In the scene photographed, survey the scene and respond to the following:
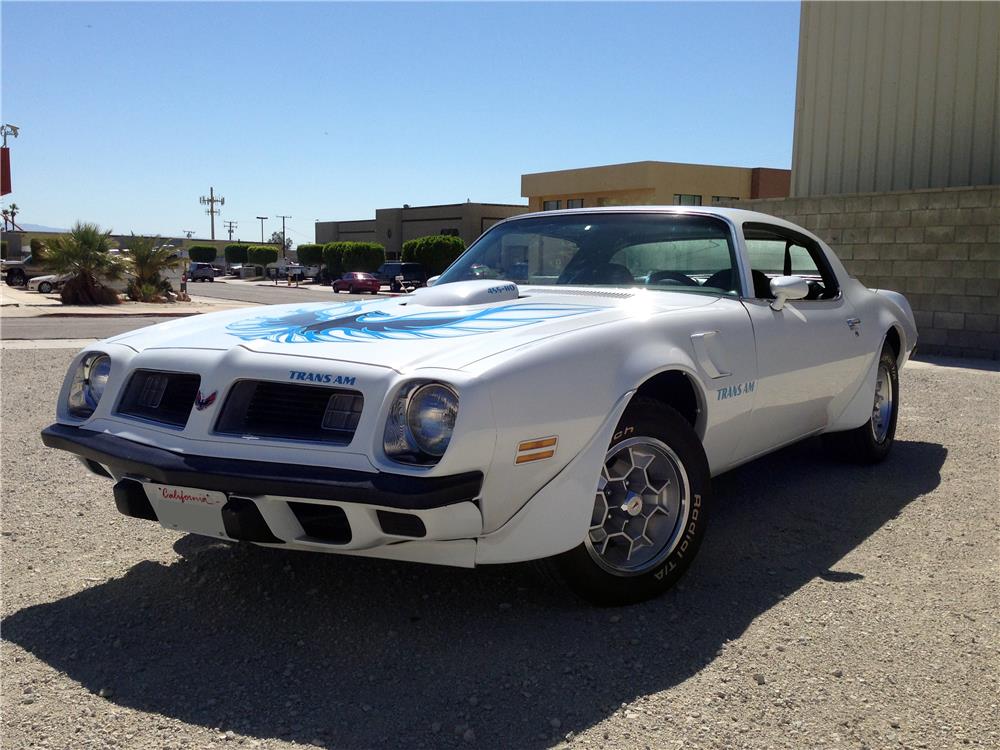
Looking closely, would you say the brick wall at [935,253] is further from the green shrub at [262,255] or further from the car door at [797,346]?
the green shrub at [262,255]

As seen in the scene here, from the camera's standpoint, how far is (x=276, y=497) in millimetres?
2861

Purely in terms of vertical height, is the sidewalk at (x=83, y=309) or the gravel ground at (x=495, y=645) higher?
the sidewalk at (x=83, y=309)

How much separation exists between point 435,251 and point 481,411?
48776 mm

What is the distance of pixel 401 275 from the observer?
156 feet

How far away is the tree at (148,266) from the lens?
1105 inches

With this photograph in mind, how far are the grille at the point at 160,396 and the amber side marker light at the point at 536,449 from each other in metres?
1.14

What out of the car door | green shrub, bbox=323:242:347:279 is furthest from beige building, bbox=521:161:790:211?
the car door

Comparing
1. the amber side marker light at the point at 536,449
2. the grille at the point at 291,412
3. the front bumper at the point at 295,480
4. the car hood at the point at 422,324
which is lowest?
the front bumper at the point at 295,480

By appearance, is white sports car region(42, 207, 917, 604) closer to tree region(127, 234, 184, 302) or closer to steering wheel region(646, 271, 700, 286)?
steering wheel region(646, 271, 700, 286)

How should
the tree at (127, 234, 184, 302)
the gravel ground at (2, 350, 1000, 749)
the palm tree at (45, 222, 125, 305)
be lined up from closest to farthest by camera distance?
the gravel ground at (2, 350, 1000, 749) → the palm tree at (45, 222, 125, 305) → the tree at (127, 234, 184, 302)

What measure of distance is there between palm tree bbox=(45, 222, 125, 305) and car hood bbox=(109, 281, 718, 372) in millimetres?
23966

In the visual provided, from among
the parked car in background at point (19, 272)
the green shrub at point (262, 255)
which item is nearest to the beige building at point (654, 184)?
the parked car in background at point (19, 272)

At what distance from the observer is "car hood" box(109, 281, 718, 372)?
10.1 ft

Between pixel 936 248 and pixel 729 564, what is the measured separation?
11096 mm
